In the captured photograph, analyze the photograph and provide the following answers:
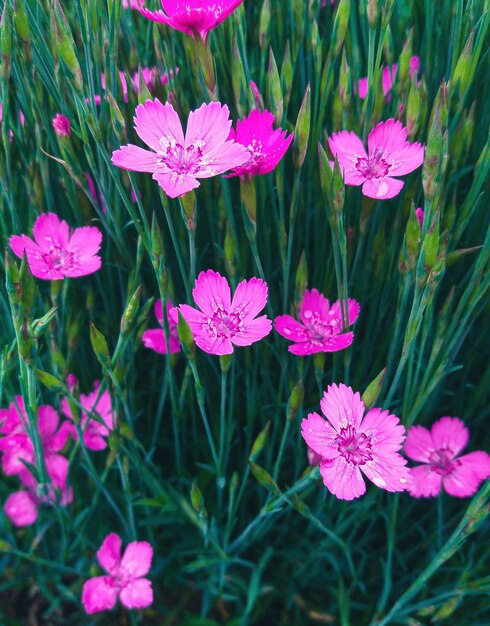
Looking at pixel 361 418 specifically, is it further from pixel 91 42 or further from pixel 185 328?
pixel 91 42

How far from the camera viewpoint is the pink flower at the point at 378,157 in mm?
863

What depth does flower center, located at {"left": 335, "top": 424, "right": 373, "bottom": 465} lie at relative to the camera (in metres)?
0.78

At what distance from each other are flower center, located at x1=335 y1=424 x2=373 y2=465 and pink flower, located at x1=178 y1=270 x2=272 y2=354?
0.56 ft

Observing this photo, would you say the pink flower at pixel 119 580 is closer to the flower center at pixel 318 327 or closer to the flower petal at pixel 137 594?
the flower petal at pixel 137 594

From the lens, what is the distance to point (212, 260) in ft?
3.72

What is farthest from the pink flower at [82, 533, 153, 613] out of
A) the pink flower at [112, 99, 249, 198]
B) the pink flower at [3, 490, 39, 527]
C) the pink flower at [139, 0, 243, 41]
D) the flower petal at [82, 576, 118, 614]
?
the pink flower at [139, 0, 243, 41]

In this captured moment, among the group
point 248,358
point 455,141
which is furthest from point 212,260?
point 455,141

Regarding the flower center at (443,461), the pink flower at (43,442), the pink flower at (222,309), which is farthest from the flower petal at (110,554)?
the flower center at (443,461)

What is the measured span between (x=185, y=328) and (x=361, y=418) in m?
0.25

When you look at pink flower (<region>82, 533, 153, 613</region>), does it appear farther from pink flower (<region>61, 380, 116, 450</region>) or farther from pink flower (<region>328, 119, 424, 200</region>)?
pink flower (<region>328, 119, 424, 200</region>)

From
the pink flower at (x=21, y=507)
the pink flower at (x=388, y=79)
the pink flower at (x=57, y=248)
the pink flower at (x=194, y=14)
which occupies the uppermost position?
the pink flower at (x=194, y=14)

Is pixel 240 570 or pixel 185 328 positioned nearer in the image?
pixel 185 328

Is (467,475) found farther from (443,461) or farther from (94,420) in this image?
(94,420)

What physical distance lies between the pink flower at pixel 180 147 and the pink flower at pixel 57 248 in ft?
0.68
